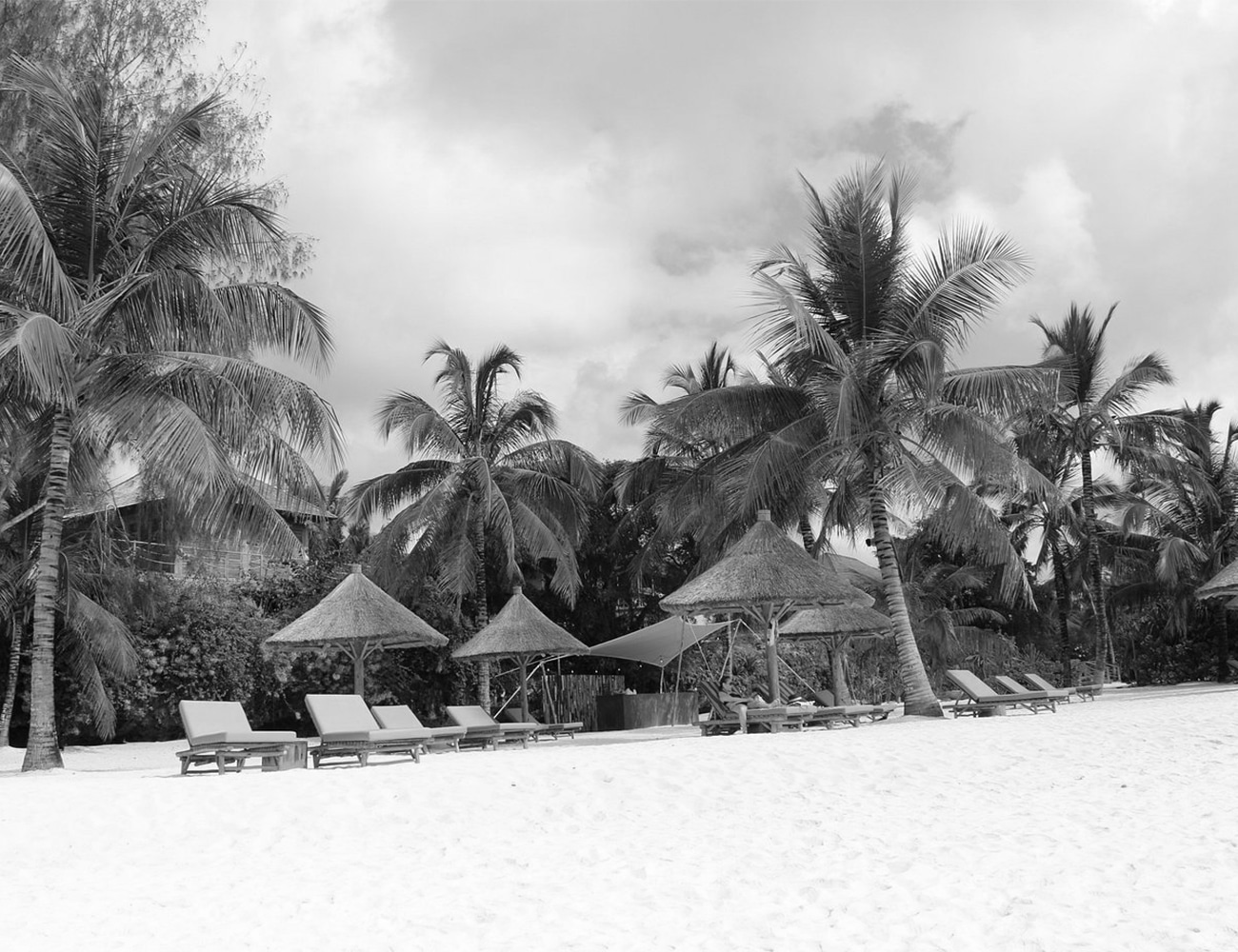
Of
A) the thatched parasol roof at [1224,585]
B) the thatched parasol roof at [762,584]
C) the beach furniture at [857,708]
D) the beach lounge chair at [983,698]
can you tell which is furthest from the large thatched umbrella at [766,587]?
the thatched parasol roof at [1224,585]

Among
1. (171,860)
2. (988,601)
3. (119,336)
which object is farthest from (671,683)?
(171,860)

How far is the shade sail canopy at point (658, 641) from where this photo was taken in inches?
756

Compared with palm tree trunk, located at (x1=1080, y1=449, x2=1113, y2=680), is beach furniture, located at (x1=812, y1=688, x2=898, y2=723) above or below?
below

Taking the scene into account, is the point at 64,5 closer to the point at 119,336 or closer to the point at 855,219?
the point at 119,336

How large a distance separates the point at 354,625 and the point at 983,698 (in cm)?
822

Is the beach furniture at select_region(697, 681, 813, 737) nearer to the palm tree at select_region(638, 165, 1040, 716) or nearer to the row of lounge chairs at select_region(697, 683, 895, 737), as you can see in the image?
the row of lounge chairs at select_region(697, 683, 895, 737)

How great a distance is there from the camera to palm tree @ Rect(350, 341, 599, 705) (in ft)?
64.2

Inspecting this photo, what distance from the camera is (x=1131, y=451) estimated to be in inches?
901

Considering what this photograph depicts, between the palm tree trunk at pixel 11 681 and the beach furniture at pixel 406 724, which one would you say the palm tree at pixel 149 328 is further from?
the palm tree trunk at pixel 11 681

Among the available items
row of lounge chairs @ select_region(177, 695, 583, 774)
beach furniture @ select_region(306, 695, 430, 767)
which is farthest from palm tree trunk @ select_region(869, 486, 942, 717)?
beach furniture @ select_region(306, 695, 430, 767)

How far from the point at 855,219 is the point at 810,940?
1214 centimetres

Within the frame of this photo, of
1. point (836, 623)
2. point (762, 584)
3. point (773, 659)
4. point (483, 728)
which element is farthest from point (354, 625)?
point (836, 623)

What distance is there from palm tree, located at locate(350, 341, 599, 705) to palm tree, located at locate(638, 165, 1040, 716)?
4547 millimetres

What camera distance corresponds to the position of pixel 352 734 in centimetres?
1079
